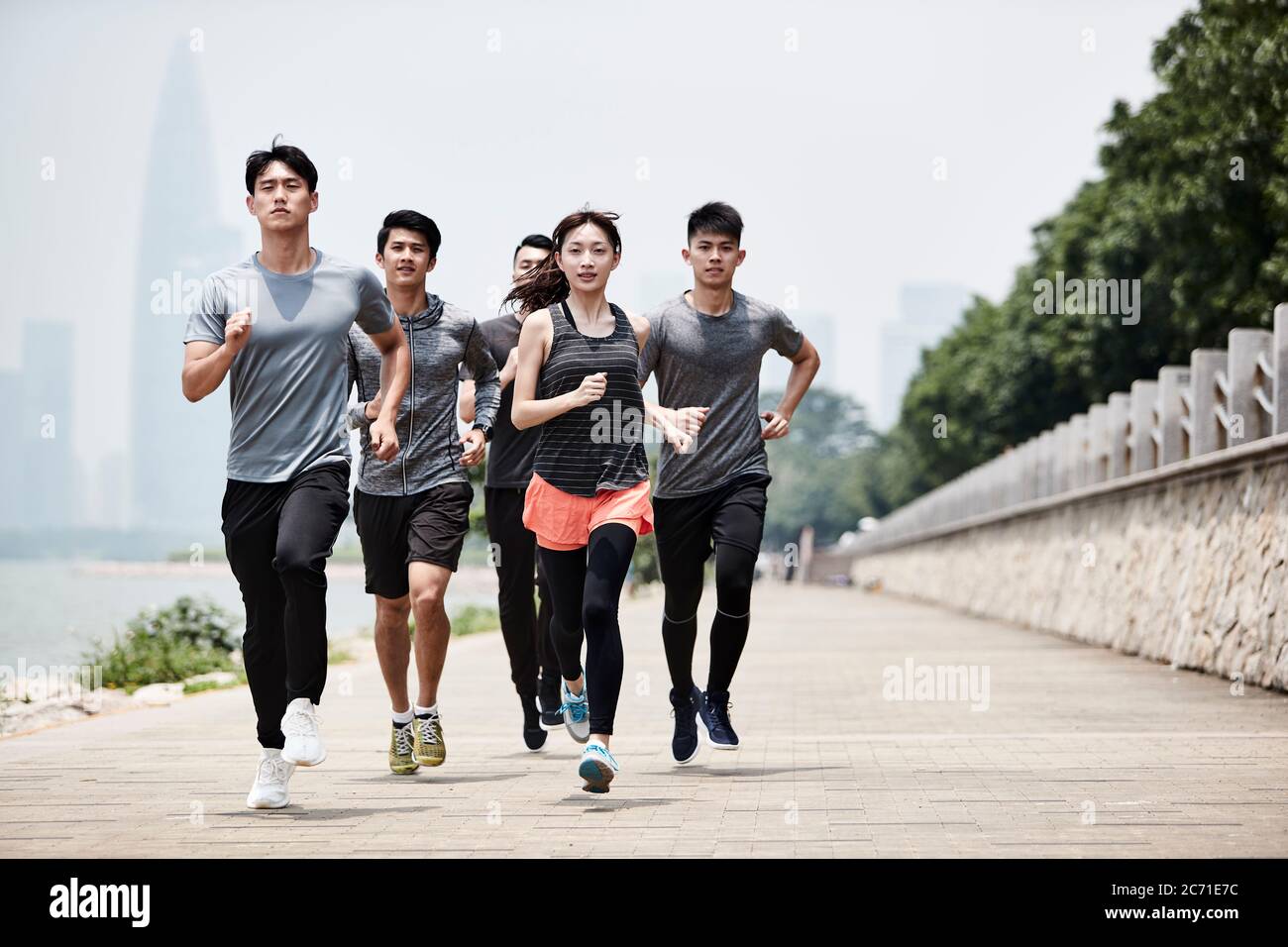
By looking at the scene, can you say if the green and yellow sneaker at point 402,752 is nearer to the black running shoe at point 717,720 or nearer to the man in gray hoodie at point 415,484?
the man in gray hoodie at point 415,484

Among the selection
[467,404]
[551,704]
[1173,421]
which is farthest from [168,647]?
[467,404]

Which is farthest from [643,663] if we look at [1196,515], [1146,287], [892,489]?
[892,489]

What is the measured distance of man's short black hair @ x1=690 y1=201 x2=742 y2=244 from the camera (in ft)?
25.2

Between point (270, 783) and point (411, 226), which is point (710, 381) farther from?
point (270, 783)

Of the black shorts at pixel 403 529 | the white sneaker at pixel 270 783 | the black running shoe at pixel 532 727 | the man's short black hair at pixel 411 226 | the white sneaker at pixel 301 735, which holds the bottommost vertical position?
the black running shoe at pixel 532 727

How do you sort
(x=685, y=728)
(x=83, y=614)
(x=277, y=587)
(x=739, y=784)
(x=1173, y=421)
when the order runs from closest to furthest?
(x=277, y=587) < (x=739, y=784) < (x=685, y=728) < (x=1173, y=421) < (x=83, y=614)

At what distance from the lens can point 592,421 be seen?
6.81 metres

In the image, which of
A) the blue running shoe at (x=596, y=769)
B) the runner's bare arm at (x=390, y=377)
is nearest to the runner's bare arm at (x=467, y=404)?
the runner's bare arm at (x=390, y=377)

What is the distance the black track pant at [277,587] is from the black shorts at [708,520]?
5.92 ft

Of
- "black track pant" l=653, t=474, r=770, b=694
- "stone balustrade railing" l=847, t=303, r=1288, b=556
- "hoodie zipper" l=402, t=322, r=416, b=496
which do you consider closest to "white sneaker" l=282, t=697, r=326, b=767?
"hoodie zipper" l=402, t=322, r=416, b=496

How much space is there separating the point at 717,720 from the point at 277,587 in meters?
2.37

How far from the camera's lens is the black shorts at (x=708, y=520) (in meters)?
7.61

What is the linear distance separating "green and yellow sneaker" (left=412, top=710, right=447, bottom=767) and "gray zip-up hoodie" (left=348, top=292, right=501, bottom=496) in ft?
3.32
